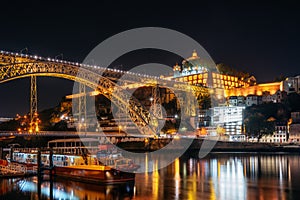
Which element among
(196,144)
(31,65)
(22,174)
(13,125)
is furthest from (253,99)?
(22,174)

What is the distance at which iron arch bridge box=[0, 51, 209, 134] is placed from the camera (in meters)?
22.9

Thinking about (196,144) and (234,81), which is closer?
(196,144)

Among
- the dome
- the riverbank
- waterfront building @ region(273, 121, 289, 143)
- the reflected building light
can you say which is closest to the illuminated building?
the dome

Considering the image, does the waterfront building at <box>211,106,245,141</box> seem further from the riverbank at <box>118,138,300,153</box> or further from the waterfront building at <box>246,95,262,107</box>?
the riverbank at <box>118,138,300,153</box>

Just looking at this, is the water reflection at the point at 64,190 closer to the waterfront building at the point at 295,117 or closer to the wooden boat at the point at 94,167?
the wooden boat at the point at 94,167

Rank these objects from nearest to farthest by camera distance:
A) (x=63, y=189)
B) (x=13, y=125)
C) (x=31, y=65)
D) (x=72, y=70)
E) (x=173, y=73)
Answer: (x=63, y=189) → (x=31, y=65) → (x=72, y=70) → (x=13, y=125) → (x=173, y=73)

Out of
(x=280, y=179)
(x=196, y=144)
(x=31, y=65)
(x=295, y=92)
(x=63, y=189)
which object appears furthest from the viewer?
(x=295, y=92)

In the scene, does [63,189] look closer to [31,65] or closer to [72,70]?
[31,65]

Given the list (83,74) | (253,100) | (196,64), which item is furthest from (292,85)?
(83,74)

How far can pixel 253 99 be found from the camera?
164 ft

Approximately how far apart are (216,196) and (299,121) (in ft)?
102

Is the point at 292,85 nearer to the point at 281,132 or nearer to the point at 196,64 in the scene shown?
the point at 281,132

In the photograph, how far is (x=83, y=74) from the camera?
27656 mm

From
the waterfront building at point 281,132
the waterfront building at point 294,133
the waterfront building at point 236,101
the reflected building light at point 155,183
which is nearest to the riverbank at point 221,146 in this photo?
the waterfront building at point 294,133
